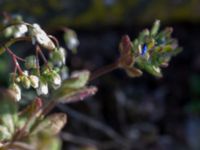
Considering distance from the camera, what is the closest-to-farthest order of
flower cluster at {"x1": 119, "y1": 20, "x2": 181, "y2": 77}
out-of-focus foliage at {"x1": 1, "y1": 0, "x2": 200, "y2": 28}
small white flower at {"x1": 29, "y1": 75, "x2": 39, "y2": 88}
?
small white flower at {"x1": 29, "y1": 75, "x2": 39, "y2": 88}
flower cluster at {"x1": 119, "y1": 20, "x2": 181, "y2": 77}
out-of-focus foliage at {"x1": 1, "y1": 0, "x2": 200, "y2": 28}

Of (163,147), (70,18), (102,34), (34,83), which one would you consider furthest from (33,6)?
(34,83)

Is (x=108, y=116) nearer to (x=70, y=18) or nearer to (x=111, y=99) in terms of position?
(x=111, y=99)

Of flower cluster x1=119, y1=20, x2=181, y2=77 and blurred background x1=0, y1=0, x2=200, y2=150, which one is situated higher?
blurred background x1=0, y1=0, x2=200, y2=150

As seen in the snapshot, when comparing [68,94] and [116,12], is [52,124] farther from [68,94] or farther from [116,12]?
[116,12]

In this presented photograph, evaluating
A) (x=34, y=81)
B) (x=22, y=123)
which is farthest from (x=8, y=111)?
(x=34, y=81)

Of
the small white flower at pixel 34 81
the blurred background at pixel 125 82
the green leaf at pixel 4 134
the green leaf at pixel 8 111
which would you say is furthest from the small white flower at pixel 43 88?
the blurred background at pixel 125 82

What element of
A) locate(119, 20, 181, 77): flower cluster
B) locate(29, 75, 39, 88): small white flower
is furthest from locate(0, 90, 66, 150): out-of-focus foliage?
locate(119, 20, 181, 77): flower cluster

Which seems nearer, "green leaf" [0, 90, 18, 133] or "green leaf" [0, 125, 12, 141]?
"green leaf" [0, 125, 12, 141]

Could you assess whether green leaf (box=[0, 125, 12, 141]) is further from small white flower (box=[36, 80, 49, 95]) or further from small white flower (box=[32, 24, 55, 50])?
small white flower (box=[32, 24, 55, 50])
